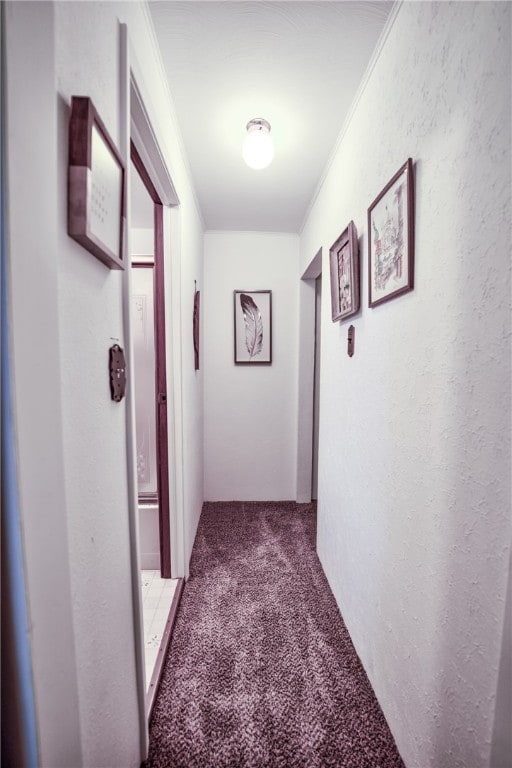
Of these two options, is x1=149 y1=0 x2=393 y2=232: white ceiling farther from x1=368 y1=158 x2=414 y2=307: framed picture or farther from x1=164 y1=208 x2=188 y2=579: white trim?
x1=368 y1=158 x2=414 y2=307: framed picture

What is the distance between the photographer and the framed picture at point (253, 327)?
2.88 meters

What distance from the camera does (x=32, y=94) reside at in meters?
0.53

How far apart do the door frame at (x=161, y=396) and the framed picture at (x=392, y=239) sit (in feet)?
3.46

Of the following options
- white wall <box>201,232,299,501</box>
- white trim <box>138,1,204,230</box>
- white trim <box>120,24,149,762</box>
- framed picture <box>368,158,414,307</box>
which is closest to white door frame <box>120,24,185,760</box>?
white trim <box>120,24,149,762</box>

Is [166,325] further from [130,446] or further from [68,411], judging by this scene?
[68,411]

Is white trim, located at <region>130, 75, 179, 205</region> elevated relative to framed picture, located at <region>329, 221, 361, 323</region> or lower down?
elevated

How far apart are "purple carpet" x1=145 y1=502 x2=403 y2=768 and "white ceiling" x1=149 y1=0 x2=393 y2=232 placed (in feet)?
7.90

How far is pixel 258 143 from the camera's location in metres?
1.46

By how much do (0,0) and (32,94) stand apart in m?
0.12

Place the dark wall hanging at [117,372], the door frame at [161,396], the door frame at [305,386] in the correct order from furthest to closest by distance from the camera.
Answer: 1. the door frame at [305,386]
2. the door frame at [161,396]
3. the dark wall hanging at [117,372]

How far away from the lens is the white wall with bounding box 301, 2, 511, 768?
2.15ft

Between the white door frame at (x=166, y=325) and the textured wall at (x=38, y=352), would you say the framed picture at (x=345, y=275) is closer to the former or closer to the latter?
the white door frame at (x=166, y=325)

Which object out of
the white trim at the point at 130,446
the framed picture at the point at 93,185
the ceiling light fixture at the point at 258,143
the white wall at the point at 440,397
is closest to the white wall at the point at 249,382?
the ceiling light fixture at the point at 258,143

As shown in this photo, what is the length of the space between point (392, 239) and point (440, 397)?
0.57 meters
